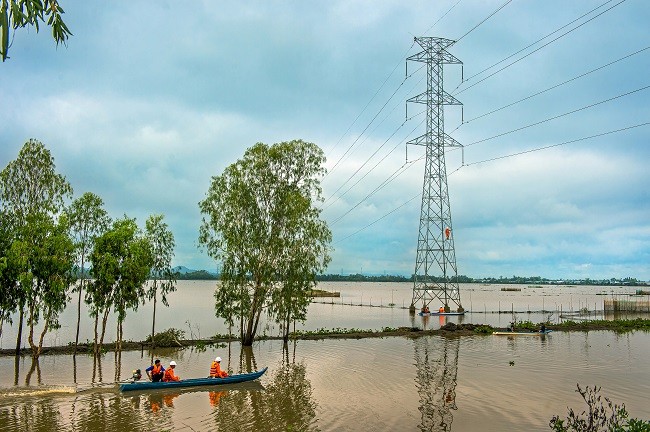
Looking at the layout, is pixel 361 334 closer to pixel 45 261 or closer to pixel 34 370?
pixel 34 370

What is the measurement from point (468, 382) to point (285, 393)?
11405mm

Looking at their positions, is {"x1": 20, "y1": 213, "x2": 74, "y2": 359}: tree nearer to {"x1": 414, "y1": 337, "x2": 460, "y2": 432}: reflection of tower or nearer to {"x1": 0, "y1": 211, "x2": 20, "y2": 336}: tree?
{"x1": 0, "y1": 211, "x2": 20, "y2": 336}: tree

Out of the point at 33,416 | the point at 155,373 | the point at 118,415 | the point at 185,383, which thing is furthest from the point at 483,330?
the point at 33,416

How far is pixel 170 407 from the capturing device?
25.2 m

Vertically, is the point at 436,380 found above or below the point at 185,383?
below

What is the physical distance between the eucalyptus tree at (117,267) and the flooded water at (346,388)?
4827 mm

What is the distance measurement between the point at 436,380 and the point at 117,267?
22793mm

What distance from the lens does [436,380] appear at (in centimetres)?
3247

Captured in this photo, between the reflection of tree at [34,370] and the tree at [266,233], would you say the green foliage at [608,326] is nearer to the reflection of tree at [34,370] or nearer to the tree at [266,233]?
the tree at [266,233]

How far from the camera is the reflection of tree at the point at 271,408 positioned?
2234 centimetres

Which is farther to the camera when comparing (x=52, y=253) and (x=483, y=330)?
(x=483, y=330)

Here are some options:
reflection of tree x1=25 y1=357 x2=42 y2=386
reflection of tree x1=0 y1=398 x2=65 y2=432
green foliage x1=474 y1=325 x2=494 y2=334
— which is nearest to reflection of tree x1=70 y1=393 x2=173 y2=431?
reflection of tree x1=0 y1=398 x2=65 y2=432

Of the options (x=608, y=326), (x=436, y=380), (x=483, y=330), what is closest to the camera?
(x=436, y=380)

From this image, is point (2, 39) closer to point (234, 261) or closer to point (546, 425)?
point (546, 425)
